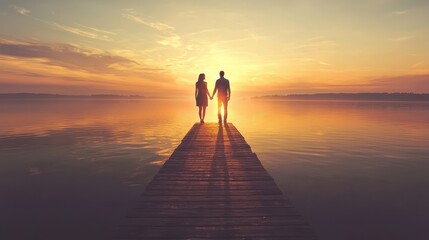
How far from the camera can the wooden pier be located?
17.1ft

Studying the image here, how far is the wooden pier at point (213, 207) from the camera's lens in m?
5.21

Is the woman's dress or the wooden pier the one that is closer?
the wooden pier

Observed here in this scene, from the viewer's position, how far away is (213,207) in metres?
6.24

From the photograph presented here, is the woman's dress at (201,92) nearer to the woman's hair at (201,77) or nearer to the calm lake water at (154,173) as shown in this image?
the woman's hair at (201,77)

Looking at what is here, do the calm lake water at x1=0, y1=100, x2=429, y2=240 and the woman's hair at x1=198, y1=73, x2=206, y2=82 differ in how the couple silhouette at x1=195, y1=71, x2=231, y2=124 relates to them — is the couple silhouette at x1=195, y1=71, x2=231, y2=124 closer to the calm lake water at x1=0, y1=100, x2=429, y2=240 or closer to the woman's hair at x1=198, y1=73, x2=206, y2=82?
the woman's hair at x1=198, y1=73, x2=206, y2=82

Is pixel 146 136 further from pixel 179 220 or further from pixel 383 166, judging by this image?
pixel 179 220

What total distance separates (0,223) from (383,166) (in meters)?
16.8

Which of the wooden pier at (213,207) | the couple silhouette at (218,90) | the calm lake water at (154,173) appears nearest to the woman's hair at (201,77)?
the couple silhouette at (218,90)

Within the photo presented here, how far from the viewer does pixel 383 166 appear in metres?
16.4

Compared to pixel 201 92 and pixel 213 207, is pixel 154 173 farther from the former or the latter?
pixel 213 207

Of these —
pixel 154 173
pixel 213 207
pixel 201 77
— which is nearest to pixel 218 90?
pixel 201 77

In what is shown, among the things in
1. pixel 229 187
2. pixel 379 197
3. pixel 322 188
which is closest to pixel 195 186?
pixel 229 187

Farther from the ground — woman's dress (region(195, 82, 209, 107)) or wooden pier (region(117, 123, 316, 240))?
woman's dress (region(195, 82, 209, 107))

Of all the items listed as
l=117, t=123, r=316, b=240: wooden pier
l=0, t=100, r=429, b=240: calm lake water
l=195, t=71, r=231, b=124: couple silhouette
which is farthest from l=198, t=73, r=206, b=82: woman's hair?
l=117, t=123, r=316, b=240: wooden pier
